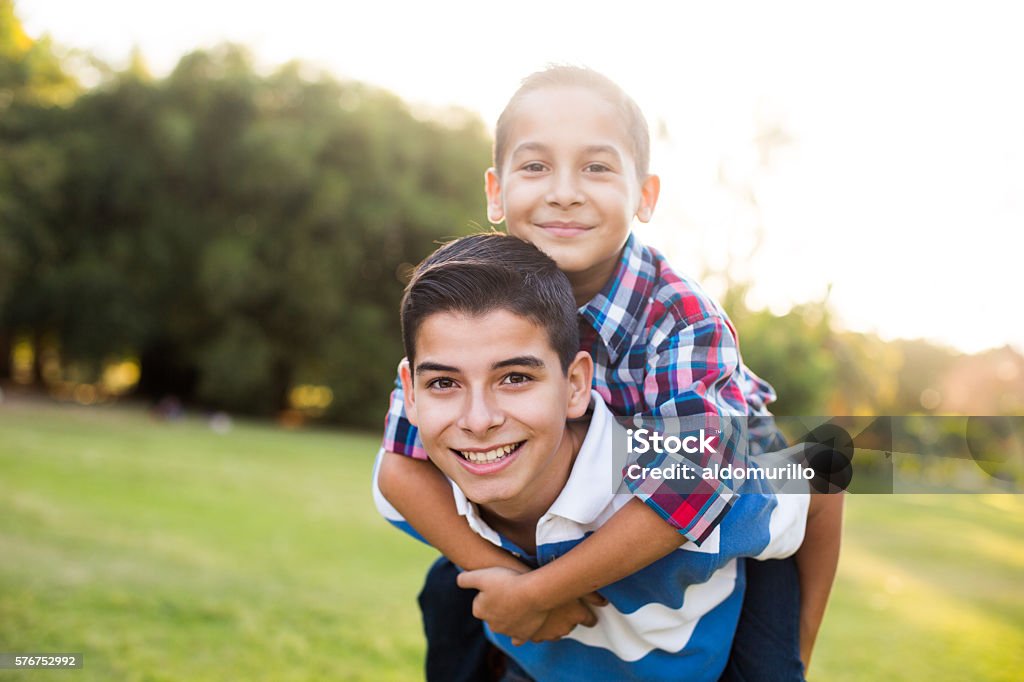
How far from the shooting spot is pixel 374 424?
2650 centimetres

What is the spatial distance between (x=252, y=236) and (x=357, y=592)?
18.7m

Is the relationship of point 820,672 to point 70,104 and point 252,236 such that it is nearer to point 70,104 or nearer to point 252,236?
point 252,236

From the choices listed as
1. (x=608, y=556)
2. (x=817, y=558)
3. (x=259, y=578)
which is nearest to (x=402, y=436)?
(x=608, y=556)

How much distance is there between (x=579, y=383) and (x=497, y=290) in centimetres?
33

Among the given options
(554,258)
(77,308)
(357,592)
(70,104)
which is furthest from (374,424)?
(554,258)

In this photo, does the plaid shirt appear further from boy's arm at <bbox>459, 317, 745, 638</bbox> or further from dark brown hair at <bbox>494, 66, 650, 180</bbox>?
dark brown hair at <bbox>494, 66, 650, 180</bbox>

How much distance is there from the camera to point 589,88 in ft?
8.05

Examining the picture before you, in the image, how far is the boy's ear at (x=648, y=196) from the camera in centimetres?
267

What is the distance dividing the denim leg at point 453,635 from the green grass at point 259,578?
1.82 metres

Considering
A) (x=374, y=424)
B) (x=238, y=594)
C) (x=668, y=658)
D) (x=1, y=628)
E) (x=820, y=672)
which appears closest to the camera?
(x=668, y=658)

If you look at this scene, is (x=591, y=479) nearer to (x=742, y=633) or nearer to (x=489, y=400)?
(x=489, y=400)

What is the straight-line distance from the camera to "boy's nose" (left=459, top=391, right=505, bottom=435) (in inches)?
82.0

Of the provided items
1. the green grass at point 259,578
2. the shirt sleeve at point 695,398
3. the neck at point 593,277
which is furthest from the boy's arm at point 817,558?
the green grass at point 259,578

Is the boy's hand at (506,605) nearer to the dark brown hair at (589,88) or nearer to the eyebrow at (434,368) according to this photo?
the eyebrow at (434,368)
